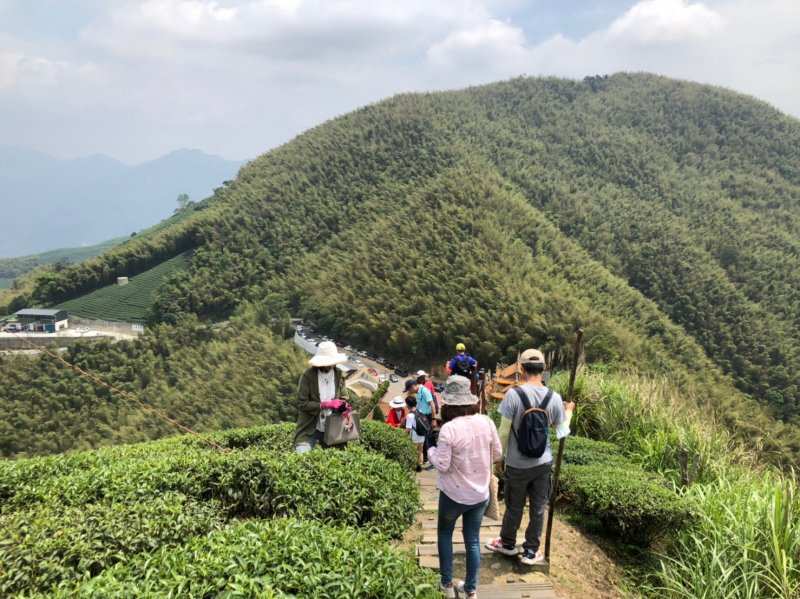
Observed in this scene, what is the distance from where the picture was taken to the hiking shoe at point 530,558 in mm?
3699

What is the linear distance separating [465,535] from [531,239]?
4023 cm

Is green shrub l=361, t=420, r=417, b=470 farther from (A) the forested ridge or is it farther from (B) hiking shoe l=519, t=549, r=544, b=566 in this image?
(A) the forested ridge

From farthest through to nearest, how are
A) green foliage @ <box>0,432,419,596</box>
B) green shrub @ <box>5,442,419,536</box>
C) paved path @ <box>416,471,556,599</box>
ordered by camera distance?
green shrub @ <box>5,442,419,536</box> → paved path @ <box>416,471,556,599</box> → green foliage @ <box>0,432,419,596</box>

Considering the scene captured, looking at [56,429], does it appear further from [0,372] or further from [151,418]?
[0,372]

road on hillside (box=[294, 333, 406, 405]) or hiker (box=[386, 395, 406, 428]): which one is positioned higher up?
hiker (box=[386, 395, 406, 428])

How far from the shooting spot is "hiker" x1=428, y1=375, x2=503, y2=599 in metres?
3.21

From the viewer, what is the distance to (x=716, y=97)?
81250 millimetres

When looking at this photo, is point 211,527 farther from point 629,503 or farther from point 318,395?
point 629,503

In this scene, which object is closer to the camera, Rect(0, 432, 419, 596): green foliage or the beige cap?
Rect(0, 432, 419, 596): green foliage

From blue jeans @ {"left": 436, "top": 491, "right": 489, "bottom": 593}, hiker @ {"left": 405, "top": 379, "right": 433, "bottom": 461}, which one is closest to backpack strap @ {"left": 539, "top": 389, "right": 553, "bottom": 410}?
blue jeans @ {"left": 436, "top": 491, "right": 489, "bottom": 593}

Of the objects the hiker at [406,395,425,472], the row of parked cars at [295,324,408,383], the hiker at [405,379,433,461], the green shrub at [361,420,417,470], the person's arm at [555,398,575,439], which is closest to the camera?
the person's arm at [555,398,575,439]

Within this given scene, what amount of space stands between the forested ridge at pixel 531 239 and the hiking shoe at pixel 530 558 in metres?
16.4

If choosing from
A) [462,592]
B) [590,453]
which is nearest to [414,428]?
[590,453]

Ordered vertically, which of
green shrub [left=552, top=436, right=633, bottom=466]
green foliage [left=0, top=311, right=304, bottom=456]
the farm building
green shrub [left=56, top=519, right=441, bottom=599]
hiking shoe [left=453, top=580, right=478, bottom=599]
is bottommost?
green foliage [left=0, top=311, right=304, bottom=456]
